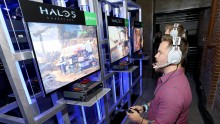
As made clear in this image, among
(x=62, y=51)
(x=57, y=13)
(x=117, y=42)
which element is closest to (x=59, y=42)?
(x=62, y=51)

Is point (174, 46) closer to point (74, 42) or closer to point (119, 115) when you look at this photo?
point (74, 42)

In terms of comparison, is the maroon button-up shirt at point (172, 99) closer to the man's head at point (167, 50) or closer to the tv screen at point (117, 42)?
the man's head at point (167, 50)

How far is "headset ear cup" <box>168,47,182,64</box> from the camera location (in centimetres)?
107

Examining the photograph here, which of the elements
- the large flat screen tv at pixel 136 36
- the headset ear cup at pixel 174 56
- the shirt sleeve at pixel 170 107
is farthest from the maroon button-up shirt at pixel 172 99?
the large flat screen tv at pixel 136 36

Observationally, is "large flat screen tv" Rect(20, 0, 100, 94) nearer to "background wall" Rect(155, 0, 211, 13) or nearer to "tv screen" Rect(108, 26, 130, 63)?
"tv screen" Rect(108, 26, 130, 63)

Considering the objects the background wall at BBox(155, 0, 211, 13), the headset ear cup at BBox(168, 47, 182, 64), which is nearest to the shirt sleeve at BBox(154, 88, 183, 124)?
the headset ear cup at BBox(168, 47, 182, 64)

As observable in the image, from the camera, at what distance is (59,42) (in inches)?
41.9

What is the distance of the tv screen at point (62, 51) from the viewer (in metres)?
0.92

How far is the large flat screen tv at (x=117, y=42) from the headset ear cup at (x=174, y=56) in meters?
1.00

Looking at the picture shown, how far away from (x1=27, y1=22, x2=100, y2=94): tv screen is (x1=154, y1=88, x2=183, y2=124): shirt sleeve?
2.64 ft

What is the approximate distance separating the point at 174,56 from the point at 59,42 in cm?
97

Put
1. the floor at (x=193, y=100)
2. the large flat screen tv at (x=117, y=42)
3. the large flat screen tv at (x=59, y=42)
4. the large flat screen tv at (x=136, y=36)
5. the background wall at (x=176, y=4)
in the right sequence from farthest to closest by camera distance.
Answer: the background wall at (x=176, y=4), the large flat screen tv at (x=136, y=36), the floor at (x=193, y=100), the large flat screen tv at (x=117, y=42), the large flat screen tv at (x=59, y=42)

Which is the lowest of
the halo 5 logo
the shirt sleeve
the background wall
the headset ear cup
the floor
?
the floor

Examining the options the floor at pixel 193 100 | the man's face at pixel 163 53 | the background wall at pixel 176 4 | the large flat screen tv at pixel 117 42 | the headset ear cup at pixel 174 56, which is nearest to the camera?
the headset ear cup at pixel 174 56
